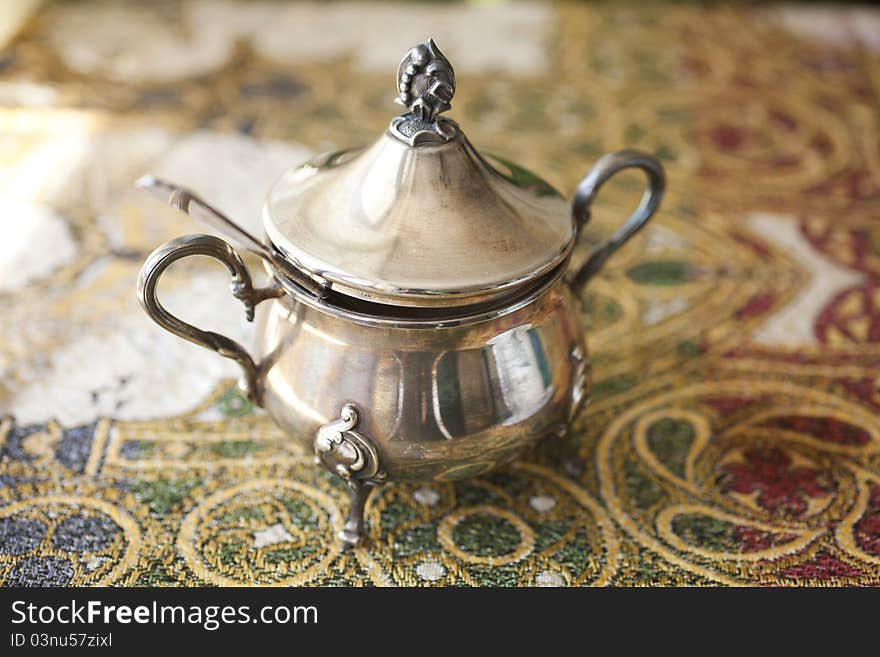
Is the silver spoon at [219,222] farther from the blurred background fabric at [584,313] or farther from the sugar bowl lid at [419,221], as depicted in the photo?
the blurred background fabric at [584,313]

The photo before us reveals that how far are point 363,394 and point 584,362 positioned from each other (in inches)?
8.6

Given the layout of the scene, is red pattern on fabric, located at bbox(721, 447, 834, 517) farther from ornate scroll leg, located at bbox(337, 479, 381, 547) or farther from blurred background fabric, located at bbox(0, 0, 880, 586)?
ornate scroll leg, located at bbox(337, 479, 381, 547)

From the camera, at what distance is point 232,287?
29.8 inches

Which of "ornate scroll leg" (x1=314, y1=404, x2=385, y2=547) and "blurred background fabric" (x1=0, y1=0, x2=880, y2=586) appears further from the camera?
"blurred background fabric" (x1=0, y1=0, x2=880, y2=586)

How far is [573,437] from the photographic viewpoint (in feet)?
3.22

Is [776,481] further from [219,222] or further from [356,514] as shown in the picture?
[219,222]

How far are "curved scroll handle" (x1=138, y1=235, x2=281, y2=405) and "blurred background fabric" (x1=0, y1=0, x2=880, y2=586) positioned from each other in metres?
0.17

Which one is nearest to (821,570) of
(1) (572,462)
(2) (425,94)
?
(1) (572,462)

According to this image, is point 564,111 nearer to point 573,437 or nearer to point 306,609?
point 573,437

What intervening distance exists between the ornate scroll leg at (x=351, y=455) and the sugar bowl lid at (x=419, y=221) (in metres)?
0.12

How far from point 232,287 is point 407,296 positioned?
0.52 feet

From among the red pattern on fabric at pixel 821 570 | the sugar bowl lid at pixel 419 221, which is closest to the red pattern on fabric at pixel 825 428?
the red pattern on fabric at pixel 821 570

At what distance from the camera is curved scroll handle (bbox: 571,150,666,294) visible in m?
0.85

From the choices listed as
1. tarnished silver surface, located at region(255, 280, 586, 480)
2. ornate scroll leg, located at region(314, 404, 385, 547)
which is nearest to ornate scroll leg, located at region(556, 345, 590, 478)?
tarnished silver surface, located at region(255, 280, 586, 480)
